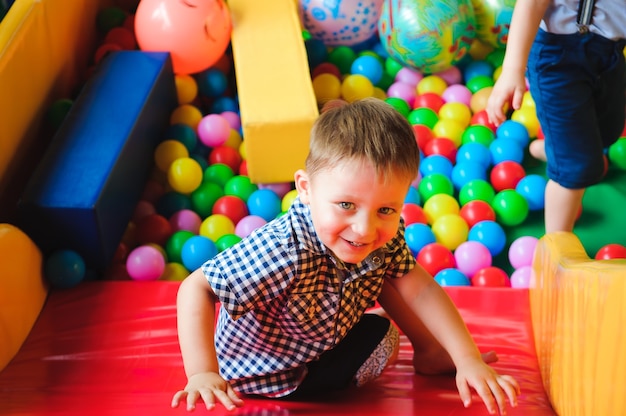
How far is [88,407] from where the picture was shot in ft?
4.60

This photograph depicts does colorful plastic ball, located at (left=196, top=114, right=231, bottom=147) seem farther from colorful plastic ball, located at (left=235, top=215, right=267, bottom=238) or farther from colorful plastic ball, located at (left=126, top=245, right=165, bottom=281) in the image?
colorful plastic ball, located at (left=126, top=245, right=165, bottom=281)

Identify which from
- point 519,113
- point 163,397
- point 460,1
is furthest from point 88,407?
point 460,1

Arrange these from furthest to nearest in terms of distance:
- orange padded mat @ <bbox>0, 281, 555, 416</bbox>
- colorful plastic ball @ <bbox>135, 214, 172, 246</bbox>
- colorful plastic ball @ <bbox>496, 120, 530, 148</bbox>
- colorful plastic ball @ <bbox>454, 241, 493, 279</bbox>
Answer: colorful plastic ball @ <bbox>496, 120, 530, 148</bbox> → colorful plastic ball @ <bbox>135, 214, 172, 246</bbox> → colorful plastic ball @ <bbox>454, 241, 493, 279</bbox> → orange padded mat @ <bbox>0, 281, 555, 416</bbox>

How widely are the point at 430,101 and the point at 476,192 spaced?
49cm

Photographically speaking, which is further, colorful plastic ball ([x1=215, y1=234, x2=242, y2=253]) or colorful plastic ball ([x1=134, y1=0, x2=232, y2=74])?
colorful plastic ball ([x1=134, y1=0, x2=232, y2=74])

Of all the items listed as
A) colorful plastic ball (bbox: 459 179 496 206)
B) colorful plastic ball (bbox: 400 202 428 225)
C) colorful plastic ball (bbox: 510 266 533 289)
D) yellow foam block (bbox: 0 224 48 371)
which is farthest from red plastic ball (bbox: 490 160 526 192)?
yellow foam block (bbox: 0 224 48 371)

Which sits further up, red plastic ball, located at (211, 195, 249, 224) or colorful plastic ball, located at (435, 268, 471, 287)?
colorful plastic ball, located at (435, 268, 471, 287)

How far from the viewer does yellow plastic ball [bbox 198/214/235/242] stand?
2170mm

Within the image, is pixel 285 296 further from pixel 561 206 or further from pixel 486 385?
pixel 561 206

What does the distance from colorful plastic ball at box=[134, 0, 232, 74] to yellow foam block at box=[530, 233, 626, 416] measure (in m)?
1.38

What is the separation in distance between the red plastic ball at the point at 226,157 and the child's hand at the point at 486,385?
4.39 ft

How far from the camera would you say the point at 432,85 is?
8.82 ft

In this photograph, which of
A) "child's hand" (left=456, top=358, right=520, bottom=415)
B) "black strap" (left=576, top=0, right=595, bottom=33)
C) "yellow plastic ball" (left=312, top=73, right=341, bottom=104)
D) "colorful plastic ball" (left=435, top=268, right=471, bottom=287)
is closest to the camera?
"child's hand" (left=456, top=358, right=520, bottom=415)

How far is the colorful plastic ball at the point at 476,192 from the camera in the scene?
225 cm
